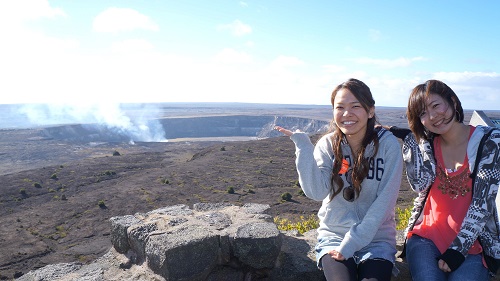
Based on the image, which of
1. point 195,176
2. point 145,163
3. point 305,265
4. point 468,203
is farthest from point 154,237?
point 145,163

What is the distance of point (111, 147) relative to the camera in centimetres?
7944

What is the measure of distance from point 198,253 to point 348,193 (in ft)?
5.08

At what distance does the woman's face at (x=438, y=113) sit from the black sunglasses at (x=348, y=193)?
0.86 meters

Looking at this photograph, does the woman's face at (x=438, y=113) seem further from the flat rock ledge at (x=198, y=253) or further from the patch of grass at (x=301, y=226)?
the patch of grass at (x=301, y=226)

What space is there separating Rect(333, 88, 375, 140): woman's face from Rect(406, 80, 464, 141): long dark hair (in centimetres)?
37

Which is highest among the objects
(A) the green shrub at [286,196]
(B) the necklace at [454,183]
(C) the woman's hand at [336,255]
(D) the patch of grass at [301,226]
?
(B) the necklace at [454,183]

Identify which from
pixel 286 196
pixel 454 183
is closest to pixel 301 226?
pixel 454 183

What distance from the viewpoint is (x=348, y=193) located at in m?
3.40

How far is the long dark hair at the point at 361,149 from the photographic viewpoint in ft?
11.0

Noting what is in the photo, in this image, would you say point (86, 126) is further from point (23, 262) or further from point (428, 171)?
point (428, 171)

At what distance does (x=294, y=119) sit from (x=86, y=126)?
59.6 metres

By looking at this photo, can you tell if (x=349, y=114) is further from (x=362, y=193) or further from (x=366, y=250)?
(x=366, y=250)

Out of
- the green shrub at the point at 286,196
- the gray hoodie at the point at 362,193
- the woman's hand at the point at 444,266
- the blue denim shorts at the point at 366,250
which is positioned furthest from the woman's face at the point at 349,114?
the green shrub at the point at 286,196

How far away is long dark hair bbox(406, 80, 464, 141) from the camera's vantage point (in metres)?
3.41
